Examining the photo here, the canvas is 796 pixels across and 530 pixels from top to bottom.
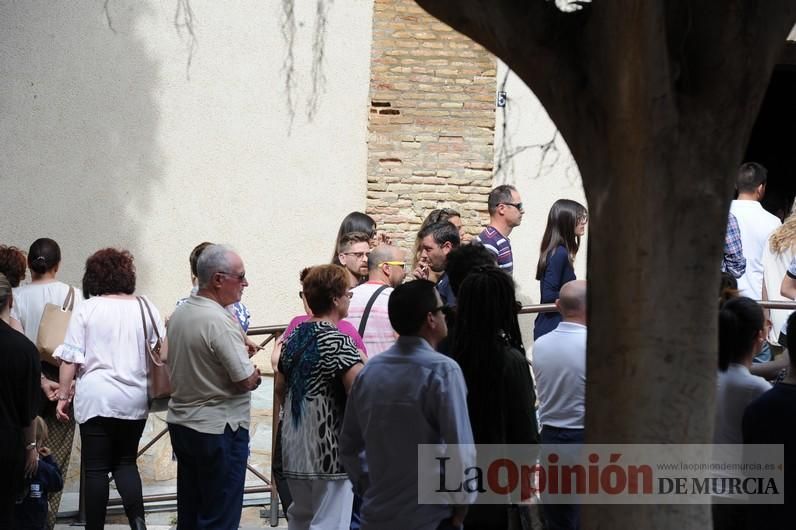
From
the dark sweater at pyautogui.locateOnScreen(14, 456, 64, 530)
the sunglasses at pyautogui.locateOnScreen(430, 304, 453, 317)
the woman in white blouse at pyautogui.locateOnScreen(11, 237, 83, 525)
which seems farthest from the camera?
the woman in white blouse at pyautogui.locateOnScreen(11, 237, 83, 525)

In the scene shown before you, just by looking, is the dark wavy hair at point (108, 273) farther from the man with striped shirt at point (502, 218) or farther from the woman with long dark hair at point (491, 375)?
the man with striped shirt at point (502, 218)

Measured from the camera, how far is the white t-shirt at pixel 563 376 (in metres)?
5.74

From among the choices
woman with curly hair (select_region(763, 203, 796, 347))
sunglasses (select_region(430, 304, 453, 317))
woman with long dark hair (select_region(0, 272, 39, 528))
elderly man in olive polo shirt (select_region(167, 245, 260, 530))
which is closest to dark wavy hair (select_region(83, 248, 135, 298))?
elderly man in olive polo shirt (select_region(167, 245, 260, 530))

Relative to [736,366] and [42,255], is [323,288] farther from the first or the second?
[42,255]

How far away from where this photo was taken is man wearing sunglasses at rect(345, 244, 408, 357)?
6816 millimetres

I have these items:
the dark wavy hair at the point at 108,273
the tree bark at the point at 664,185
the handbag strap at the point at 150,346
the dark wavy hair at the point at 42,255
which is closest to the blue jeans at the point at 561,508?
the tree bark at the point at 664,185

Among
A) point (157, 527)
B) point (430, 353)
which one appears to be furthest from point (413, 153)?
point (430, 353)

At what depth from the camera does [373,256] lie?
277 inches

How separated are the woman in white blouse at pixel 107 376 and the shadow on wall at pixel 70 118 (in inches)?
139

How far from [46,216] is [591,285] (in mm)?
7239

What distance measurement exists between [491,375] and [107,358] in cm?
268

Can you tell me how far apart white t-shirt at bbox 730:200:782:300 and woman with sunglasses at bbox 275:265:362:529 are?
13.0ft

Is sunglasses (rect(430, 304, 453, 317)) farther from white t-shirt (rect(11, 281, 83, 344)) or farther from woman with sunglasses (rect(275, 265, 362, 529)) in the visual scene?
white t-shirt (rect(11, 281, 83, 344))

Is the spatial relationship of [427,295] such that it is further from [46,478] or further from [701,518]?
[46,478]
